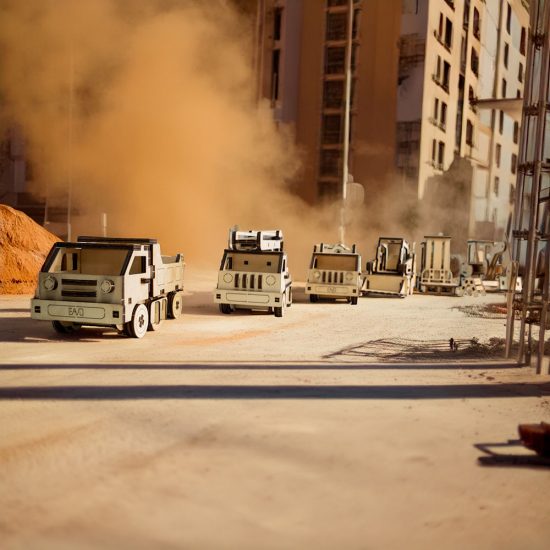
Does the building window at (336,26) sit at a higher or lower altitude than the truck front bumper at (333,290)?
higher

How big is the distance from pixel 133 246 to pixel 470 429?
20.1 ft

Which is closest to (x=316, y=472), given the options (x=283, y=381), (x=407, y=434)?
(x=407, y=434)

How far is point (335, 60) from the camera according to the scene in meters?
32.3

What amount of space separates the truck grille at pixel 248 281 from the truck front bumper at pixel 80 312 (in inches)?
163

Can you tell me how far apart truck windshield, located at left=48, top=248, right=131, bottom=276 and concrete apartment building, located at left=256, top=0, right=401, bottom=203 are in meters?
21.4

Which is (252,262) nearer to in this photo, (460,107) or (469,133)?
(460,107)

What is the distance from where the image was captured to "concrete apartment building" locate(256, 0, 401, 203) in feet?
101

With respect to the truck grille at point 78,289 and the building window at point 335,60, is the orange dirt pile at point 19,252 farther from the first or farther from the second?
the building window at point 335,60

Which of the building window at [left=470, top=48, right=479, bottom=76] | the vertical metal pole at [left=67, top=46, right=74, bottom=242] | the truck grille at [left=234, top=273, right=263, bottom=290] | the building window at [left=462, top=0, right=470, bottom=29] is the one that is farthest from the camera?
the building window at [left=470, top=48, right=479, bottom=76]

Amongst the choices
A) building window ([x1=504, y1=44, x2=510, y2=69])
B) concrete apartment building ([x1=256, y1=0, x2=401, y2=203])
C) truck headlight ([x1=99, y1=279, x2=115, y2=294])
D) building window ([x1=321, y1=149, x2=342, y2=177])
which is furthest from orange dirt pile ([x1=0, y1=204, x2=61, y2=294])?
building window ([x1=504, y1=44, x2=510, y2=69])

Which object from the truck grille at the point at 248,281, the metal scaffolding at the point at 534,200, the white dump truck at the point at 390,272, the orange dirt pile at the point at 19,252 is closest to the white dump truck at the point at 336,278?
the white dump truck at the point at 390,272

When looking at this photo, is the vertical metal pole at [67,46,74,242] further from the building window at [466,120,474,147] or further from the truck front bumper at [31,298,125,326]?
the building window at [466,120,474,147]

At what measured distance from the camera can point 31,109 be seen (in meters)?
27.1

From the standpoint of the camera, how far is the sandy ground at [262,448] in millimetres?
3600
